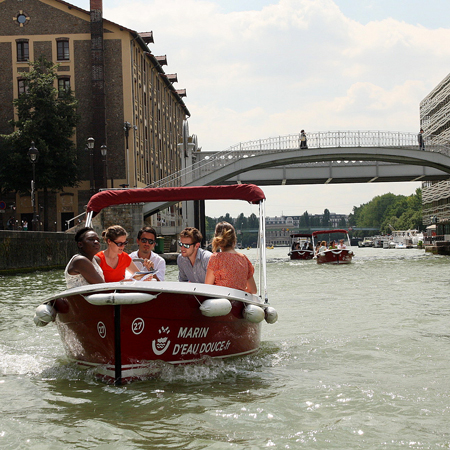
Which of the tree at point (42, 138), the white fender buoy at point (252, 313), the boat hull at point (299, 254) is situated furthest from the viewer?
the boat hull at point (299, 254)

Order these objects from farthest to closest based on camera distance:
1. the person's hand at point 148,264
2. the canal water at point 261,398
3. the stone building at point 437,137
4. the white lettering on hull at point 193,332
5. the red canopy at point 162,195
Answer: the stone building at point 437,137 → the red canopy at point 162,195 → the person's hand at point 148,264 → the white lettering on hull at point 193,332 → the canal water at point 261,398

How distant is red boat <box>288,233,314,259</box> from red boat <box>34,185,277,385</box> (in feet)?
119

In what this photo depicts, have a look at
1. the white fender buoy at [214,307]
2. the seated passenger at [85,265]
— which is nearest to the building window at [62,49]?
the seated passenger at [85,265]

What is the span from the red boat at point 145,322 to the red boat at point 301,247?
3626 centimetres

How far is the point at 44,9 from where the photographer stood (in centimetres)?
4344

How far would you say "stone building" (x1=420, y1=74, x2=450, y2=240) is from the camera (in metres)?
69.0

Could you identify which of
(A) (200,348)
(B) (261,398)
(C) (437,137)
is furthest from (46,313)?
(C) (437,137)

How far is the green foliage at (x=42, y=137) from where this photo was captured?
128 ft

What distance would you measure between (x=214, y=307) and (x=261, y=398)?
90cm

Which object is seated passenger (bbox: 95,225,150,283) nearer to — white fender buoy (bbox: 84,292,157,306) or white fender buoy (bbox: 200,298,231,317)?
white fender buoy (bbox: 84,292,157,306)

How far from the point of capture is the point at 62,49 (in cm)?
4347

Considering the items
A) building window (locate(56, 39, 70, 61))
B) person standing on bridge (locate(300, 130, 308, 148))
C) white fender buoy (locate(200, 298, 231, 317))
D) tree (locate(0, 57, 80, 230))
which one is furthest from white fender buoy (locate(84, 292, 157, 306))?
building window (locate(56, 39, 70, 61))

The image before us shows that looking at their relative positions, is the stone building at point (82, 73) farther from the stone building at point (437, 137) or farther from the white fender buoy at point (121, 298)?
the white fender buoy at point (121, 298)

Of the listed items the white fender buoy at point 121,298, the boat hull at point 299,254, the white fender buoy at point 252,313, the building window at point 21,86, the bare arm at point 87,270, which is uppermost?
the building window at point 21,86
